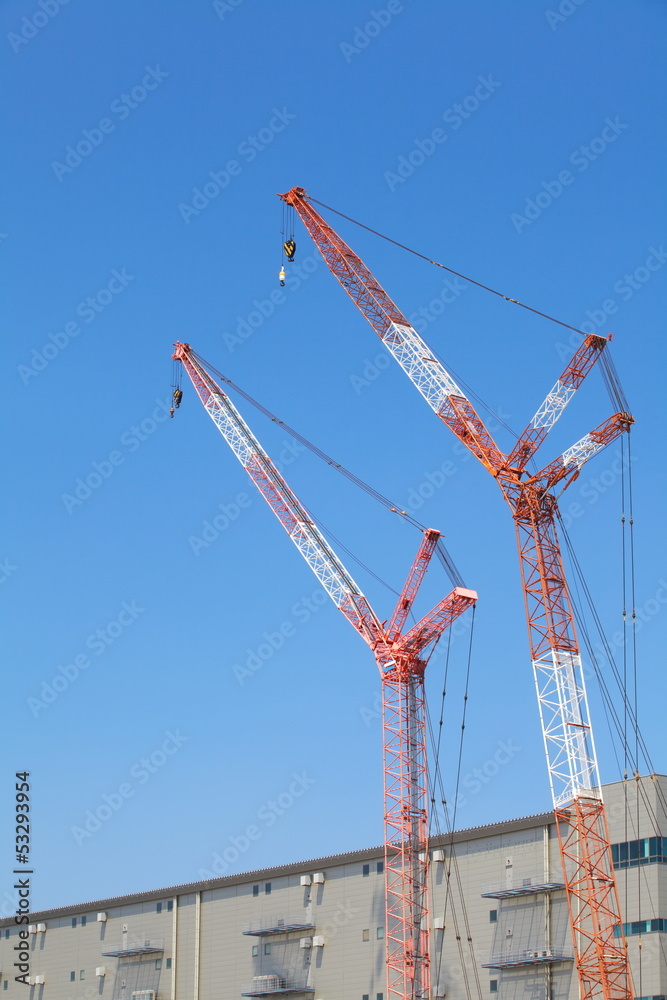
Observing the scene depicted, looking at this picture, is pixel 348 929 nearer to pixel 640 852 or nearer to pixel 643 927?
pixel 643 927

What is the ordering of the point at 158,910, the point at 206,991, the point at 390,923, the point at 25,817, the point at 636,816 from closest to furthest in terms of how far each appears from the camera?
the point at 636,816 < the point at 25,817 < the point at 390,923 < the point at 206,991 < the point at 158,910

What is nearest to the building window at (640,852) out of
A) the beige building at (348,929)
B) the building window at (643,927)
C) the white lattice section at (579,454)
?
the beige building at (348,929)

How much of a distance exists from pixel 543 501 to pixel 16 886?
43094mm

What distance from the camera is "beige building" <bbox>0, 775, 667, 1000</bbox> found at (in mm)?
74312

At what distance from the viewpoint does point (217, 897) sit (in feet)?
332

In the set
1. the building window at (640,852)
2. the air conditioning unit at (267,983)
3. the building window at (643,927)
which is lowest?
the air conditioning unit at (267,983)

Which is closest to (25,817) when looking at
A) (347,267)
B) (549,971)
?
(549,971)

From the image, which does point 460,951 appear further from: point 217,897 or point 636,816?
point 217,897

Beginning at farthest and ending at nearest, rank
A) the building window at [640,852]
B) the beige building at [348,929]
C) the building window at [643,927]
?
1. the beige building at [348,929]
2. the building window at [640,852]
3. the building window at [643,927]

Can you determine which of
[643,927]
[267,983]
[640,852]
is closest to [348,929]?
[267,983]

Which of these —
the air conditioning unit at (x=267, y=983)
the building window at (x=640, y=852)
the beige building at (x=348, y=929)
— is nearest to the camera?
the building window at (x=640, y=852)

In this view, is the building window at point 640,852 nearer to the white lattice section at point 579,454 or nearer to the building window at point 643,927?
the building window at point 643,927

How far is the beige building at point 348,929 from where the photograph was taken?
74.3 meters

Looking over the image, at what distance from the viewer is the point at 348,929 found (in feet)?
295
